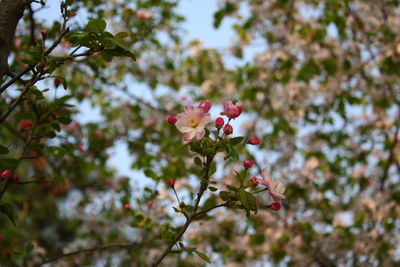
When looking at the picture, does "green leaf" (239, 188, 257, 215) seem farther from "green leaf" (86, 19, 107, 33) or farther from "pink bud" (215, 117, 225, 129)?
"green leaf" (86, 19, 107, 33)

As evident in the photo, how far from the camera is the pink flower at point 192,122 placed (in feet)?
4.36

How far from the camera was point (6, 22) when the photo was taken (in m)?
1.28

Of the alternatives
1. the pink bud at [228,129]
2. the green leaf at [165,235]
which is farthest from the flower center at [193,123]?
the green leaf at [165,235]

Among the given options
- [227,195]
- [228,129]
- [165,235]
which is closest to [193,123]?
[228,129]

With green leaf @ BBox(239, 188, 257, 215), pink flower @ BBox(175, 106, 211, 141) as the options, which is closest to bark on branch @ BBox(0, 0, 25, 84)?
pink flower @ BBox(175, 106, 211, 141)

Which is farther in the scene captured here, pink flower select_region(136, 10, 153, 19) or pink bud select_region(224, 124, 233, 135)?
pink flower select_region(136, 10, 153, 19)

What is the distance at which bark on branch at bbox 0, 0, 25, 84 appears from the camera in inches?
49.7

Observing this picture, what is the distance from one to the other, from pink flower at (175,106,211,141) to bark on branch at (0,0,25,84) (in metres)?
0.58

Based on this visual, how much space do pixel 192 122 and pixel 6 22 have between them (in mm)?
667

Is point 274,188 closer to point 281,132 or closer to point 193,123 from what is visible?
point 193,123

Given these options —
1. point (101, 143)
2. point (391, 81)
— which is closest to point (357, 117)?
point (391, 81)

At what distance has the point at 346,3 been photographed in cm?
364

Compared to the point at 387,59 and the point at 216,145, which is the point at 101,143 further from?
the point at 387,59

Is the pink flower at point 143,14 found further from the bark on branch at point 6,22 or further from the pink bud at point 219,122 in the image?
the pink bud at point 219,122
